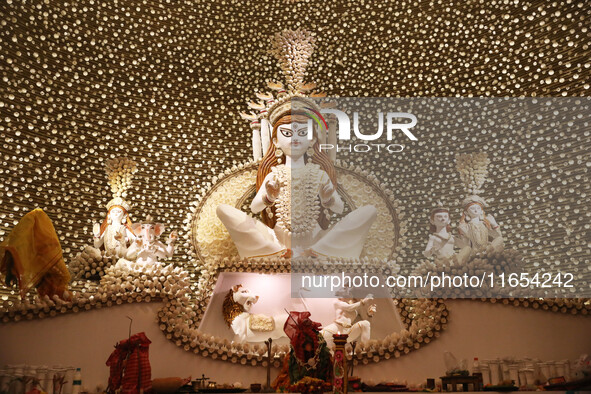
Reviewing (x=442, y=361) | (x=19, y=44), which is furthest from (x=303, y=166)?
(x=19, y=44)

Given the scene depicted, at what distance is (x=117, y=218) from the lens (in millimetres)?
7328

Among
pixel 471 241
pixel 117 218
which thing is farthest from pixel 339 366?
pixel 117 218

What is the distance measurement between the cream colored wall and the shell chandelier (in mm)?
1817

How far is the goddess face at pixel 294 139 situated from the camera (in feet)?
23.6

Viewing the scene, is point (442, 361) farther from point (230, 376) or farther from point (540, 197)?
point (540, 197)

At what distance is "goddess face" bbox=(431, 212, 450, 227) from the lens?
6.79 m

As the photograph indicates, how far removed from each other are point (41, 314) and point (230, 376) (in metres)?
1.61

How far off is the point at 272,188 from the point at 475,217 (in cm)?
220

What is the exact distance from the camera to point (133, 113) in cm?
847

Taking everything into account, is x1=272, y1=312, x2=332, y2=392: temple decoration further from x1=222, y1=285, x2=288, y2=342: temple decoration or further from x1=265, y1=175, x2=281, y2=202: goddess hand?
x1=265, y1=175, x2=281, y2=202: goddess hand

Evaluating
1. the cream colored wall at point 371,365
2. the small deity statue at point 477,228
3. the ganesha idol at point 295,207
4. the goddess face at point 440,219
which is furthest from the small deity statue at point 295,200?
the cream colored wall at point 371,365

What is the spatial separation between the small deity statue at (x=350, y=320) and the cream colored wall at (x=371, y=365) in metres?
0.47

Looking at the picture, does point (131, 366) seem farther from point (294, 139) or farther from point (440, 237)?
point (440, 237)

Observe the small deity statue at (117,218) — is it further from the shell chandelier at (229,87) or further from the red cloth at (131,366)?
the red cloth at (131,366)
